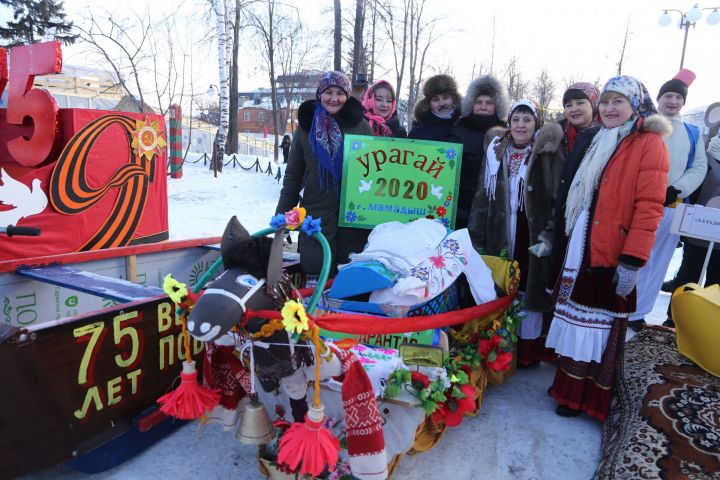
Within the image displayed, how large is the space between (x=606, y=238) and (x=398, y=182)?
1.36m

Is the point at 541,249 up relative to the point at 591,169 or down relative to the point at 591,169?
down

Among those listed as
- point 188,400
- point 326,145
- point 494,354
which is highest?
point 326,145

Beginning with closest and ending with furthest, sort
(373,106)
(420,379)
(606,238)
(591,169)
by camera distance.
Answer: (420,379), (606,238), (591,169), (373,106)

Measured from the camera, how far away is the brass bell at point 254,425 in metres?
1.88

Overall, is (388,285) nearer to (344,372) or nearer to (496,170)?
(344,372)

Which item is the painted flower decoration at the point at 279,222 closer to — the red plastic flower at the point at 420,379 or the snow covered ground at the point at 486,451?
the red plastic flower at the point at 420,379

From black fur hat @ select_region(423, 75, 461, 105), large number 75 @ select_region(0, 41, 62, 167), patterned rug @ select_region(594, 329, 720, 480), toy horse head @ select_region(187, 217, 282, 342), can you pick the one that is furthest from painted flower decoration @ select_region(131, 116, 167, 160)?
patterned rug @ select_region(594, 329, 720, 480)

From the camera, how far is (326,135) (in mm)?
3170

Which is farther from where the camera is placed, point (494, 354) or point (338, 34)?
point (338, 34)

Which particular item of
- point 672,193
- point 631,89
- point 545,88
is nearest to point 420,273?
point 631,89

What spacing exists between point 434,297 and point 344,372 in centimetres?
96

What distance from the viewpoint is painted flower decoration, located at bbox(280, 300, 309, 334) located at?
1.52m

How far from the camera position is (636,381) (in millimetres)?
2746

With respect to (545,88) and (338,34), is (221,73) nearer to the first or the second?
(338,34)
